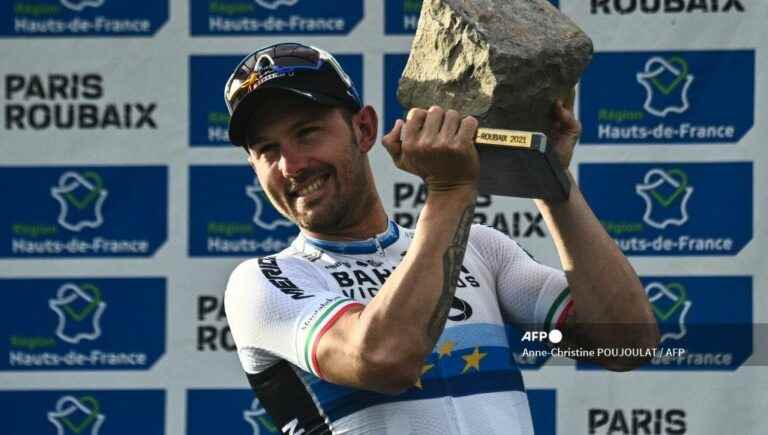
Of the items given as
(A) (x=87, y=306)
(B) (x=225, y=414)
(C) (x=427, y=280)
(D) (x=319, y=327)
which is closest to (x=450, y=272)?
(C) (x=427, y=280)

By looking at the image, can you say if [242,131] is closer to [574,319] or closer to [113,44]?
[574,319]

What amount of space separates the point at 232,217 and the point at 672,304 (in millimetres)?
1190

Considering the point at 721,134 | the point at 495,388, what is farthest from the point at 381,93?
the point at 495,388

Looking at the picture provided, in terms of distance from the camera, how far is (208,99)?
3.63 metres

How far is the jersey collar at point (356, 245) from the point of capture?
218 cm

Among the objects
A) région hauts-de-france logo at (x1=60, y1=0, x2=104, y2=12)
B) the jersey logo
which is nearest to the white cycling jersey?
the jersey logo

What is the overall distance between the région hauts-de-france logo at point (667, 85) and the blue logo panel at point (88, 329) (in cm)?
141

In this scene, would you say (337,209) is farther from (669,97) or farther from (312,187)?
(669,97)

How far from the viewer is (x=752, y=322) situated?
11.3 feet

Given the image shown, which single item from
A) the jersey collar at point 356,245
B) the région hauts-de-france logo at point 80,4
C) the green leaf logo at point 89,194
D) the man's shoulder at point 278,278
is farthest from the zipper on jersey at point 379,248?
the région hauts-de-france logo at point 80,4

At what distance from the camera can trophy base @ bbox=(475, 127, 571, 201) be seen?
74.2 inches

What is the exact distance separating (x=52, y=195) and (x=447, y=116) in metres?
2.01

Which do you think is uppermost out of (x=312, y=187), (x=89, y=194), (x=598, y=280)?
(x=312, y=187)

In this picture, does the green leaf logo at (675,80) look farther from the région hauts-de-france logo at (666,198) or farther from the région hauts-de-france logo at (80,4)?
the région hauts-de-france logo at (80,4)
